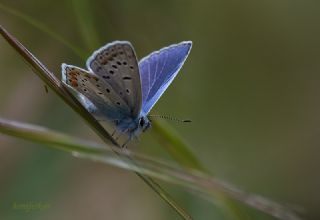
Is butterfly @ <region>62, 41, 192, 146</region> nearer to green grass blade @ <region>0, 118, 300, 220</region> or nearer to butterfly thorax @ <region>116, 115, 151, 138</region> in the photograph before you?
butterfly thorax @ <region>116, 115, 151, 138</region>

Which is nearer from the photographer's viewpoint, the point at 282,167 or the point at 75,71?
the point at 75,71

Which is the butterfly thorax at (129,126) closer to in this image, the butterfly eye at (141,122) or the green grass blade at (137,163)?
the butterfly eye at (141,122)

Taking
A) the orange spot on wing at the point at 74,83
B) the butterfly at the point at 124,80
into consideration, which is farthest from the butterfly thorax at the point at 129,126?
the orange spot on wing at the point at 74,83

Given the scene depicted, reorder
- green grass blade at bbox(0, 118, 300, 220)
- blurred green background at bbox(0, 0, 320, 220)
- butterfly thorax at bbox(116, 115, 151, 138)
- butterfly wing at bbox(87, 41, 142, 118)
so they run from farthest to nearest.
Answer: blurred green background at bbox(0, 0, 320, 220)
butterfly thorax at bbox(116, 115, 151, 138)
butterfly wing at bbox(87, 41, 142, 118)
green grass blade at bbox(0, 118, 300, 220)

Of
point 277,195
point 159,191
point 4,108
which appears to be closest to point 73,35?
point 4,108

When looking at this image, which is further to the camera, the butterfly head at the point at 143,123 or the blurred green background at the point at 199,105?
the blurred green background at the point at 199,105

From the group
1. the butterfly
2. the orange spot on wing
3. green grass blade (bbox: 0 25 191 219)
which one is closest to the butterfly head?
the butterfly

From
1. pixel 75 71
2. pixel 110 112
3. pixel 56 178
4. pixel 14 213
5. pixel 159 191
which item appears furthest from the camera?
pixel 56 178

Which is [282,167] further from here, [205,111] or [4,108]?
[4,108]
